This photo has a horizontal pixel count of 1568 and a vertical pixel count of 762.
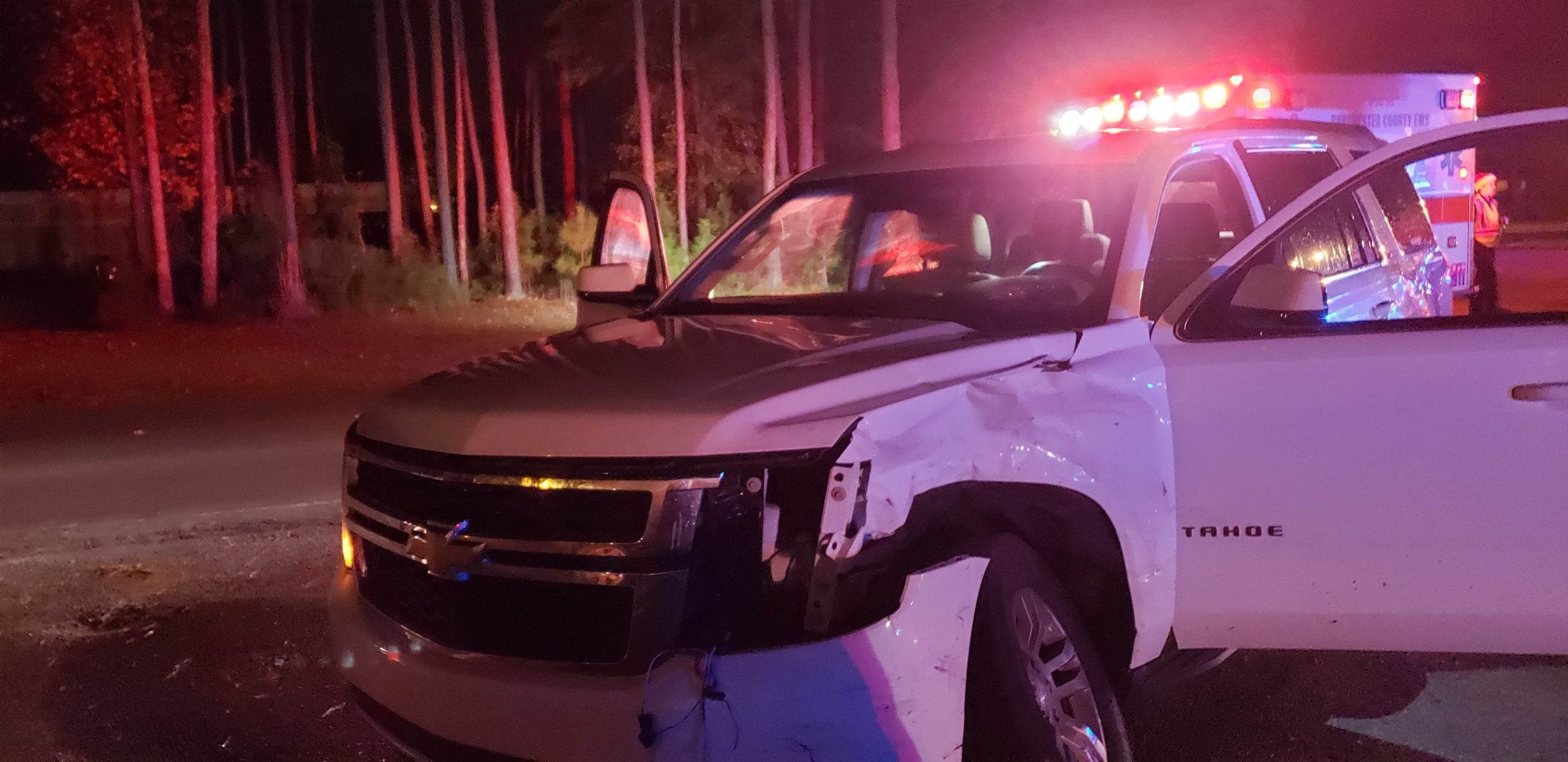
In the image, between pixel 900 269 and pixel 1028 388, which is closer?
pixel 1028 388

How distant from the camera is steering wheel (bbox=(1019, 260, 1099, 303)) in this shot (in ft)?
12.4

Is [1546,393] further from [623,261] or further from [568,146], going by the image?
[568,146]

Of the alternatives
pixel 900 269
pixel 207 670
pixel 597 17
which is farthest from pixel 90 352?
pixel 597 17

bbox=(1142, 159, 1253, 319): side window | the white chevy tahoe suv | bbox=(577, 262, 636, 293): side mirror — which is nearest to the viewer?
the white chevy tahoe suv

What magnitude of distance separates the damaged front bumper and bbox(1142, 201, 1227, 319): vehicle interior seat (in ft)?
6.77

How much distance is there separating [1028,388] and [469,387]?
1.34m

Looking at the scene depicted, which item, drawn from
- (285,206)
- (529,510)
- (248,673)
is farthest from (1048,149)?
(285,206)

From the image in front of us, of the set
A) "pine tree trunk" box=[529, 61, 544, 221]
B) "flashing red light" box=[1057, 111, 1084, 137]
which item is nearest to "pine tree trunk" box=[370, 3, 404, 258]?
"pine tree trunk" box=[529, 61, 544, 221]

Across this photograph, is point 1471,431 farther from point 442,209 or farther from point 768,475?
point 442,209

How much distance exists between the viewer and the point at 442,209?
3447 cm

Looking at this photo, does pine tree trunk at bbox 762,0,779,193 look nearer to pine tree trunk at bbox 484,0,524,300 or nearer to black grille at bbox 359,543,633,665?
pine tree trunk at bbox 484,0,524,300

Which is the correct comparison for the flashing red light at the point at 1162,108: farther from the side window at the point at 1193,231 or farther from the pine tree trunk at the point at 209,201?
the pine tree trunk at the point at 209,201

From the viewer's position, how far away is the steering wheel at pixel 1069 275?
12.4 ft

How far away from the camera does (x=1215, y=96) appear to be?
7684mm
